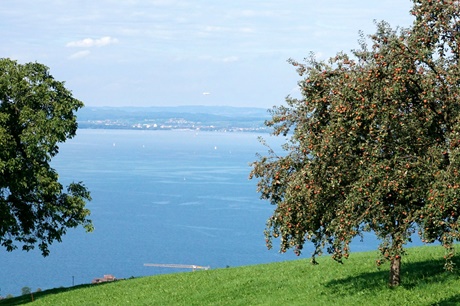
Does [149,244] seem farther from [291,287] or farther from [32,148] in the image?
[291,287]

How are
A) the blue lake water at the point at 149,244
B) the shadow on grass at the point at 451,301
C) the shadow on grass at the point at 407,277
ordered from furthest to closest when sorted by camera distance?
the blue lake water at the point at 149,244, the shadow on grass at the point at 407,277, the shadow on grass at the point at 451,301

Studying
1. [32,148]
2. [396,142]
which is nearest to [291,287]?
[396,142]

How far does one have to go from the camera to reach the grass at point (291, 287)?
22.8 meters

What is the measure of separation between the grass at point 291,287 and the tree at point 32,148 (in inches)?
205

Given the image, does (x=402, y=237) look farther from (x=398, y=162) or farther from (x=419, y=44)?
(x=419, y=44)

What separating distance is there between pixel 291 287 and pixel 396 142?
42.1 ft

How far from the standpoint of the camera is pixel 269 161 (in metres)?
24.2

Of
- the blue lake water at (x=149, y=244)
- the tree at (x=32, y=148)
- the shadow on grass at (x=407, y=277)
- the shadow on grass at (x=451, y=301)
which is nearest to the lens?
the shadow on grass at (x=451, y=301)

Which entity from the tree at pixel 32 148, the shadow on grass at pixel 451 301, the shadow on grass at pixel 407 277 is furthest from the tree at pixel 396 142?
the tree at pixel 32 148

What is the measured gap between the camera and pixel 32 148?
39.1 meters

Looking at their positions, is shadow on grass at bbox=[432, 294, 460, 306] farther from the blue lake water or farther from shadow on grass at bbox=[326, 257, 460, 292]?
the blue lake water

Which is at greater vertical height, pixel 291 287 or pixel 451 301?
pixel 451 301

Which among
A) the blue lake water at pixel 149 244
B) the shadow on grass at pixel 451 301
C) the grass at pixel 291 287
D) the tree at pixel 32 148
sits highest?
the tree at pixel 32 148

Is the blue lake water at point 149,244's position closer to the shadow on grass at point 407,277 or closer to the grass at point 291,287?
the grass at point 291,287
